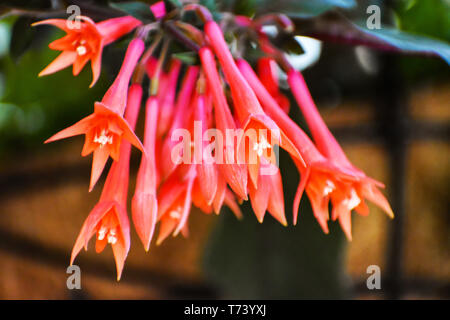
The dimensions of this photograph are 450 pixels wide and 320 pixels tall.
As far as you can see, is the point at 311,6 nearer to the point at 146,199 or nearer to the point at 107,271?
the point at 146,199

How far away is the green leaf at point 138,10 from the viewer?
230 millimetres

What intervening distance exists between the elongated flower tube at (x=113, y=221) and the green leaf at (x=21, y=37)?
111 mm

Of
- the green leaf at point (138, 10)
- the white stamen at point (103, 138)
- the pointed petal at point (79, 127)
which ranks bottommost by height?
the white stamen at point (103, 138)

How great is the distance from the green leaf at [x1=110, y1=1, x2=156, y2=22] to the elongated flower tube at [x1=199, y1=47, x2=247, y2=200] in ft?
0.14

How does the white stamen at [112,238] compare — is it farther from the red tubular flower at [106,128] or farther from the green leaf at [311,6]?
the green leaf at [311,6]

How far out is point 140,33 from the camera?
228 mm

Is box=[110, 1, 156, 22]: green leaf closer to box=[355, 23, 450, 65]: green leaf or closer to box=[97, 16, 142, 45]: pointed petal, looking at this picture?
box=[97, 16, 142, 45]: pointed petal

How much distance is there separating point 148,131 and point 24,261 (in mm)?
255

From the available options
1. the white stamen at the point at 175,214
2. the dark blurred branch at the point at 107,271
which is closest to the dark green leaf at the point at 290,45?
the white stamen at the point at 175,214

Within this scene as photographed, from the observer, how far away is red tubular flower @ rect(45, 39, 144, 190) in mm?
185

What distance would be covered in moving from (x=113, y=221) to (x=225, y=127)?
8 cm

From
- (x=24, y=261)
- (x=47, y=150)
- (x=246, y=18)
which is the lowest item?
(x=24, y=261)

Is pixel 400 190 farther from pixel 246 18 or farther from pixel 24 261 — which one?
pixel 24 261
